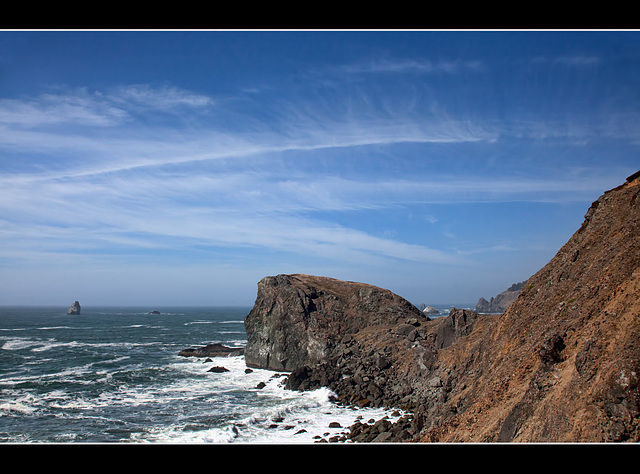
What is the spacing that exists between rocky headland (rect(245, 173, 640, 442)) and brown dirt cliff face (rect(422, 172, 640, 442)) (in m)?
0.05

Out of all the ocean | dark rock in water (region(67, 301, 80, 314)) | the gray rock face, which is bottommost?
dark rock in water (region(67, 301, 80, 314))

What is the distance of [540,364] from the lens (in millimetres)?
16562

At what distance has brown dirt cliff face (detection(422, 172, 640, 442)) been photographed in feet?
39.2

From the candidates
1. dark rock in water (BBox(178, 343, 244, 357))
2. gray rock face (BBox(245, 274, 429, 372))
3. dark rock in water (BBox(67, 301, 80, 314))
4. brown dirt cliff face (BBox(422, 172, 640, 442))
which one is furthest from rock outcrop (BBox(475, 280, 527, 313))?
dark rock in water (BBox(67, 301, 80, 314))

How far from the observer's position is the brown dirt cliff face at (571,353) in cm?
1194

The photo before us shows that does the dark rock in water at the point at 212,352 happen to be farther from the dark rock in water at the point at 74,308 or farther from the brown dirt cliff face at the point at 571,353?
the dark rock in water at the point at 74,308

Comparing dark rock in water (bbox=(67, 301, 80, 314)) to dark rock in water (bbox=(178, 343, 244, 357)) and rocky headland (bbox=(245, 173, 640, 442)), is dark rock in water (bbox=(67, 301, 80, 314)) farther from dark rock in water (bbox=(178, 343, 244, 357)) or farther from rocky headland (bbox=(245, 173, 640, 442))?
rocky headland (bbox=(245, 173, 640, 442))

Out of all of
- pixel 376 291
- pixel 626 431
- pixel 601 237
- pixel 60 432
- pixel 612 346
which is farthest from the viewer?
pixel 376 291

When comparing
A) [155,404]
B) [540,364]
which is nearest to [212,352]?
[155,404]
